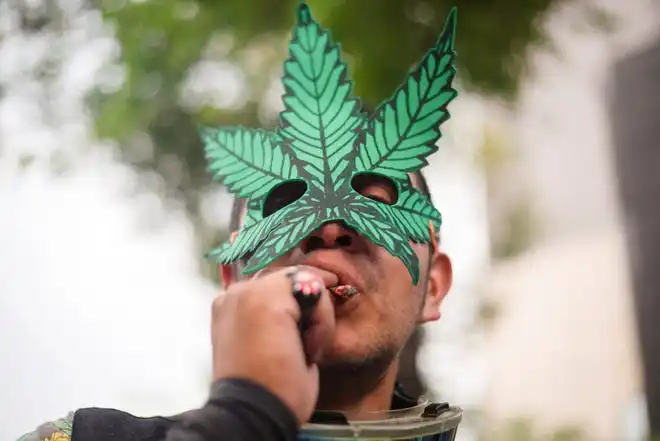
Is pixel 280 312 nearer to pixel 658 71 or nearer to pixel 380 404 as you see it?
pixel 380 404

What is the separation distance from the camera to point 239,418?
40cm

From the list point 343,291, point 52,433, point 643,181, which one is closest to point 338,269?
point 343,291

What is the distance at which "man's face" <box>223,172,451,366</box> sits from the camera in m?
0.56

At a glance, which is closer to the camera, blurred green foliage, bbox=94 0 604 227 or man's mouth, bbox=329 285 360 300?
man's mouth, bbox=329 285 360 300

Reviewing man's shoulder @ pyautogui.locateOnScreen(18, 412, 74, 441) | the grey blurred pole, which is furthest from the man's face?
the grey blurred pole

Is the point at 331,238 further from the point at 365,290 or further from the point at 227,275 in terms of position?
the point at 227,275

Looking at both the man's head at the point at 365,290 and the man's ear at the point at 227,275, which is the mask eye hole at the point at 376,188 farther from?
the man's ear at the point at 227,275

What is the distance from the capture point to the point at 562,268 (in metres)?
1.65

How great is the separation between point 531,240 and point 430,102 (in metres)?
1.20

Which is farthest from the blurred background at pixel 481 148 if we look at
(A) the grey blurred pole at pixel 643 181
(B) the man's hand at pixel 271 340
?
(B) the man's hand at pixel 271 340

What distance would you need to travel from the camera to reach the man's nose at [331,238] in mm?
563

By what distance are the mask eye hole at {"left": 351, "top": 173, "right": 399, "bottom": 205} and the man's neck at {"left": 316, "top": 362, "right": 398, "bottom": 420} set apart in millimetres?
159

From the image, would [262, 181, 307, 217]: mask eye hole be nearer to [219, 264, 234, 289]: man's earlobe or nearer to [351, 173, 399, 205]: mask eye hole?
[351, 173, 399, 205]: mask eye hole

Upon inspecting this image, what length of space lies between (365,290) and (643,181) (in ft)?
4.30
